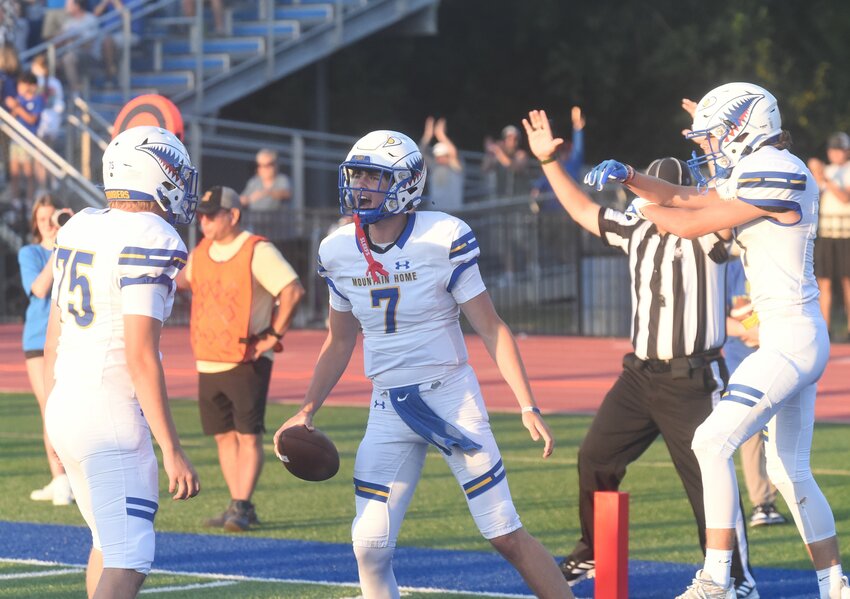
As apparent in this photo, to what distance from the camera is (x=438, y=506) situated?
9836 millimetres

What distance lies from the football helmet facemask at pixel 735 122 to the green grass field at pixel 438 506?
7.95 ft

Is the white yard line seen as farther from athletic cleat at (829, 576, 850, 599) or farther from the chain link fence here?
the chain link fence

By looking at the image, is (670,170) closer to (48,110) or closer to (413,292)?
(413,292)

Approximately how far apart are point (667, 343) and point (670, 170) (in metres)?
0.86

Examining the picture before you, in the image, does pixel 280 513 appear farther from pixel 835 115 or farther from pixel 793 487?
pixel 835 115

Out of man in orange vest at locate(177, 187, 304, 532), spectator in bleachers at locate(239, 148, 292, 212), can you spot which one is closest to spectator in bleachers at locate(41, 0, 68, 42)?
spectator in bleachers at locate(239, 148, 292, 212)

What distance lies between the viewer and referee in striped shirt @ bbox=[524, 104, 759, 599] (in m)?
7.28

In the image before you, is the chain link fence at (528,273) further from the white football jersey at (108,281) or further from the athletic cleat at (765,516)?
the white football jersey at (108,281)

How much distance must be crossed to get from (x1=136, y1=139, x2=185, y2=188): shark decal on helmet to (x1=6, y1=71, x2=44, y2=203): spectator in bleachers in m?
15.9

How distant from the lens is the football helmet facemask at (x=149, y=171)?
5652 millimetres

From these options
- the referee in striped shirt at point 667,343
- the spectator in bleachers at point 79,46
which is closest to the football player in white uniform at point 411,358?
the referee in striped shirt at point 667,343

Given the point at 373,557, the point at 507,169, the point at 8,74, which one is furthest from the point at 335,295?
the point at 507,169

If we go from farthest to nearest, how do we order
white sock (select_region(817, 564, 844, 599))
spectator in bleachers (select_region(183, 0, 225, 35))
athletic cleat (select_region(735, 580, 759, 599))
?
1. spectator in bleachers (select_region(183, 0, 225, 35))
2. athletic cleat (select_region(735, 580, 759, 599))
3. white sock (select_region(817, 564, 844, 599))

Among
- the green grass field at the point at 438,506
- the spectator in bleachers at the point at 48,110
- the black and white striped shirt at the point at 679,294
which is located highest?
the spectator in bleachers at the point at 48,110
